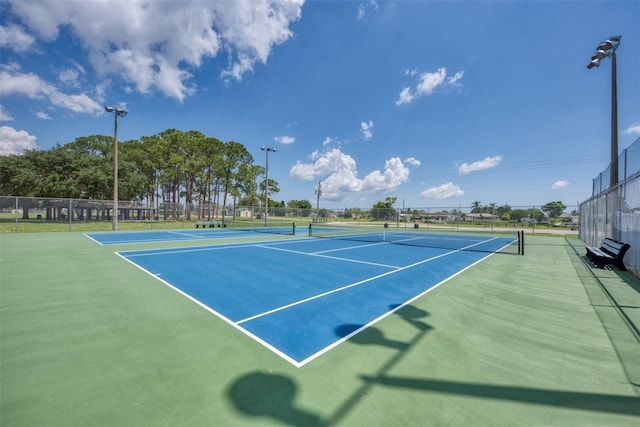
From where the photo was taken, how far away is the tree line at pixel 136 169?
29.4m

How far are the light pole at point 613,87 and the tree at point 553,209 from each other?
14.2 metres

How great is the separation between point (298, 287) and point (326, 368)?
3.25 metres

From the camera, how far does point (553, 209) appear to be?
26.2m

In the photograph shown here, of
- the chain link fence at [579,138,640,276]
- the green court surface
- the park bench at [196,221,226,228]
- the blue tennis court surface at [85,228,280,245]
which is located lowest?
the green court surface

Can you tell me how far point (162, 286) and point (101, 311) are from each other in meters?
1.54

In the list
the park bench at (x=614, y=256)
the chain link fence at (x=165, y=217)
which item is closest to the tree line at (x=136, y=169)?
the chain link fence at (x=165, y=217)

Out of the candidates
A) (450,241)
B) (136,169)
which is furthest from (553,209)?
(136,169)

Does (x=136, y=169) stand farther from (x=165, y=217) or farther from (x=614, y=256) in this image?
(x=614, y=256)

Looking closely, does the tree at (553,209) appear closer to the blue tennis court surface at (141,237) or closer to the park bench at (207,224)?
the blue tennis court surface at (141,237)

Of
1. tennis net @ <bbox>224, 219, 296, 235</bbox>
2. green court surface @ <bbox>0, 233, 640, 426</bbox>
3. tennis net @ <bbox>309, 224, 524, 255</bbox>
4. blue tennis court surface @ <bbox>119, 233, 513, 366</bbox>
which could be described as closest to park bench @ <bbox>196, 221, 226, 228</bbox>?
tennis net @ <bbox>224, 219, 296, 235</bbox>

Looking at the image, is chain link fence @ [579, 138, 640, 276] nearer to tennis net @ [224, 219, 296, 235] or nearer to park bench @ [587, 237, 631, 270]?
park bench @ [587, 237, 631, 270]

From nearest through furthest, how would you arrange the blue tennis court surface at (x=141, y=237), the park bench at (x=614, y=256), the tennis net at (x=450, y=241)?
the park bench at (x=614, y=256)
the tennis net at (x=450, y=241)
the blue tennis court surface at (x=141, y=237)

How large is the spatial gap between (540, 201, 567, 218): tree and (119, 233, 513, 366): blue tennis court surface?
21905 mm

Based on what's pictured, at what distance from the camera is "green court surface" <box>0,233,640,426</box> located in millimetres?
2223
